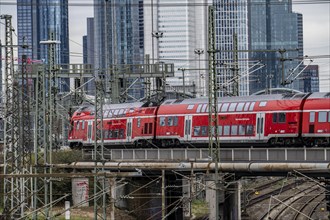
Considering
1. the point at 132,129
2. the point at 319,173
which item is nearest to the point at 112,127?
the point at 132,129

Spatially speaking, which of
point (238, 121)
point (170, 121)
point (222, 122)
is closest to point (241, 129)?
point (238, 121)

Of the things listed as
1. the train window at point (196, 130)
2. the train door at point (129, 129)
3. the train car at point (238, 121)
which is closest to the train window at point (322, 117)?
the train car at point (238, 121)

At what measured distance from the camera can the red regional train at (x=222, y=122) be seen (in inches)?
1769

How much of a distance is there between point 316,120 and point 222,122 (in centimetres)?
584

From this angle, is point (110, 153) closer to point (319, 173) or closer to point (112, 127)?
point (112, 127)

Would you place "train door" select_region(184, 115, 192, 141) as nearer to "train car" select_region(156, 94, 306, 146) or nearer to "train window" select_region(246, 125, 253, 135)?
"train car" select_region(156, 94, 306, 146)

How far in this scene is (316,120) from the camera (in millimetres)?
44344

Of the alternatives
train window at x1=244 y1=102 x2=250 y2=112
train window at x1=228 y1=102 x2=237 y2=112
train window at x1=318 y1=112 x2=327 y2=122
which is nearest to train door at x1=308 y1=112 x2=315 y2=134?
train window at x1=318 y1=112 x2=327 y2=122

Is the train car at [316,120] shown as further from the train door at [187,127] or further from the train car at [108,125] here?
the train car at [108,125]

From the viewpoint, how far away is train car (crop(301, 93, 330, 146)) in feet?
144

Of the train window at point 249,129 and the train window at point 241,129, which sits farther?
the train window at point 241,129

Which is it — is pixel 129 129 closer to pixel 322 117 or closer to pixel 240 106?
pixel 240 106

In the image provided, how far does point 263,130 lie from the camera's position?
152 ft

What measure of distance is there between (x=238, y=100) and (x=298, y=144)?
14.8 ft
